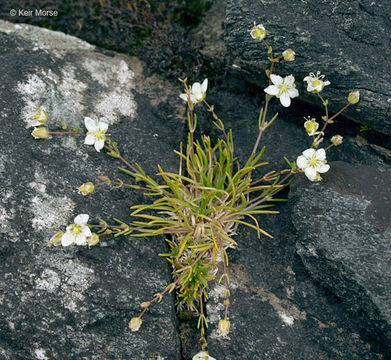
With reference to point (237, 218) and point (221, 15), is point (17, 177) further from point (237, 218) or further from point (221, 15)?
point (221, 15)

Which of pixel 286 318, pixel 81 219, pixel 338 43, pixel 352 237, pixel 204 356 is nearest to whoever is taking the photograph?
pixel 204 356

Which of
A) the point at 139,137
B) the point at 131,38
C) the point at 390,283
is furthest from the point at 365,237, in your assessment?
the point at 131,38

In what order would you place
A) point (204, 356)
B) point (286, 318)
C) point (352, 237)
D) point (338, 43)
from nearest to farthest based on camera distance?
point (204, 356), point (352, 237), point (286, 318), point (338, 43)

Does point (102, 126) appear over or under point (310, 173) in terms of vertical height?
over

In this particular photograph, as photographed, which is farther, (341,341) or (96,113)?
(96,113)

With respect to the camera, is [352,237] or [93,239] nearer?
[93,239]

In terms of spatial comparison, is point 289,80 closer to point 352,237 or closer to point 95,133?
point 352,237

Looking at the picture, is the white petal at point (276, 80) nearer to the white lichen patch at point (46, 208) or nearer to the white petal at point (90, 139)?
the white petal at point (90, 139)

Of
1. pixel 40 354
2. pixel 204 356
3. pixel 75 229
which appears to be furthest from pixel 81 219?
pixel 204 356
